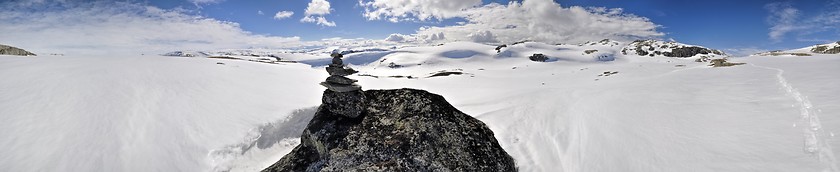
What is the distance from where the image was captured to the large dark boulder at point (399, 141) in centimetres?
1123

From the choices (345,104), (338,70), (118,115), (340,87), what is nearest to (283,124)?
(345,104)

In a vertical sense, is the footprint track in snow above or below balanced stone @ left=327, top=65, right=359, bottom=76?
below

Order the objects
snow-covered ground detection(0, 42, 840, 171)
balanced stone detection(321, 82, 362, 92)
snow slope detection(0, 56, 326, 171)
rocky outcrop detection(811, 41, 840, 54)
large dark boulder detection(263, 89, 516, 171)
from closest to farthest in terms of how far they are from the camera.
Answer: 1. snow-covered ground detection(0, 42, 840, 171)
2. snow slope detection(0, 56, 326, 171)
3. large dark boulder detection(263, 89, 516, 171)
4. balanced stone detection(321, 82, 362, 92)
5. rocky outcrop detection(811, 41, 840, 54)

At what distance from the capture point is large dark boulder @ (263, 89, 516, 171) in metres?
11.2

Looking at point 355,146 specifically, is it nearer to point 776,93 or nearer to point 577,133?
point 577,133

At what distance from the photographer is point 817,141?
930 cm

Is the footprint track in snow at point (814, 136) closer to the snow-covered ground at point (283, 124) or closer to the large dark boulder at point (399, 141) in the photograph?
the snow-covered ground at point (283, 124)

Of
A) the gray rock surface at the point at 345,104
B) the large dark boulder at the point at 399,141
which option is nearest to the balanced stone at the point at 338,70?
the gray rock surface at the point at 345,104

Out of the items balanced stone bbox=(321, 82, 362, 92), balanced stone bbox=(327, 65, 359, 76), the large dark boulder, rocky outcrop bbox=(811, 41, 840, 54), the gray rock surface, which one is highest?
rocky outcrop bbox=(811, 41, 840, 54)

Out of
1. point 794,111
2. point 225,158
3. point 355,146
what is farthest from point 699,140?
point 225,158

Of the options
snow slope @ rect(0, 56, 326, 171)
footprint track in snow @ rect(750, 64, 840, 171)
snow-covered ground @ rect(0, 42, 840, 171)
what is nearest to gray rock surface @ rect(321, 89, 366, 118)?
snow-covered ground @ rect(0, 42, 840, 171)

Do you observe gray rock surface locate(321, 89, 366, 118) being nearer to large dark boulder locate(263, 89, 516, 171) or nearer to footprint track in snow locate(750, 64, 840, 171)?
large dark boulder locate(263, 89, 516, 171)

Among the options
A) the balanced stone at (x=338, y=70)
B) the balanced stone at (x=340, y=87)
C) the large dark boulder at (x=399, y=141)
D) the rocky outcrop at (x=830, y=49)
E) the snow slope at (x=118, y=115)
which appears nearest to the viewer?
the snow slope at (x=118, y=115)

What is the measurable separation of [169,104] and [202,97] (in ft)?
6.64
